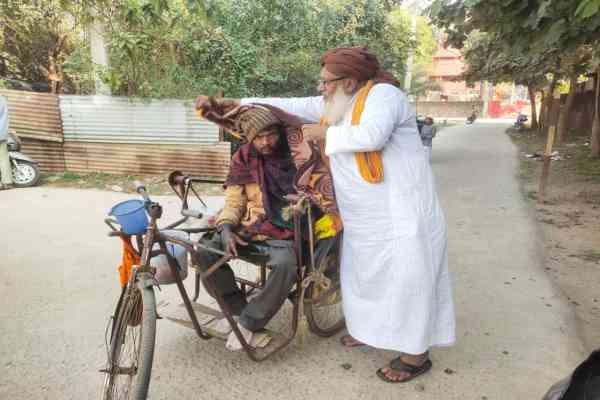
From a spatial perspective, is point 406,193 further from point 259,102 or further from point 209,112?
point 209,112

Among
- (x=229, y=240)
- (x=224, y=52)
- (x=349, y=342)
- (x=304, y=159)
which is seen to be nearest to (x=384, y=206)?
(x=304, y=159)

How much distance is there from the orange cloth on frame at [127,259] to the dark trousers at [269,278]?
34 centimetres

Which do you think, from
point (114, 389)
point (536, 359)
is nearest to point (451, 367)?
point (536, 359)

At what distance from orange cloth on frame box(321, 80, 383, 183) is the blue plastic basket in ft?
3.30

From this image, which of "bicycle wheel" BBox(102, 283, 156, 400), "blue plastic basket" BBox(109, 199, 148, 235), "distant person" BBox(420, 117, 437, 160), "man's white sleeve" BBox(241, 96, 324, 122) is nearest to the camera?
"bicycle wheel" BBox(102, 283, 156, 400)

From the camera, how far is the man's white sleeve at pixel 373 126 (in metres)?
1.99

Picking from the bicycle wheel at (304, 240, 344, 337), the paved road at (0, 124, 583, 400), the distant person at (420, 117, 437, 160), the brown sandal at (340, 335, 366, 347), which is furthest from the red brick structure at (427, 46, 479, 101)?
the brown sandal at (340, 335, 366, 347)

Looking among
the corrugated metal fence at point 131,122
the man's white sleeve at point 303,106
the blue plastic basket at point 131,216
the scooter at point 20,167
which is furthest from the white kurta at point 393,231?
the scooter at point 20,167

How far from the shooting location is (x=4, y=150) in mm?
6547

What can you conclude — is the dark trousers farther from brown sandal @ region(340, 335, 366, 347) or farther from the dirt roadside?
the dirt roadside

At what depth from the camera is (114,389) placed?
217cm

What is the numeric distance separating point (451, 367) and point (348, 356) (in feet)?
1.89

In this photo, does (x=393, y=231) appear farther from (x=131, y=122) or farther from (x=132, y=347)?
(x=131, y=122)

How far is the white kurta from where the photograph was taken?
2.07 meters
